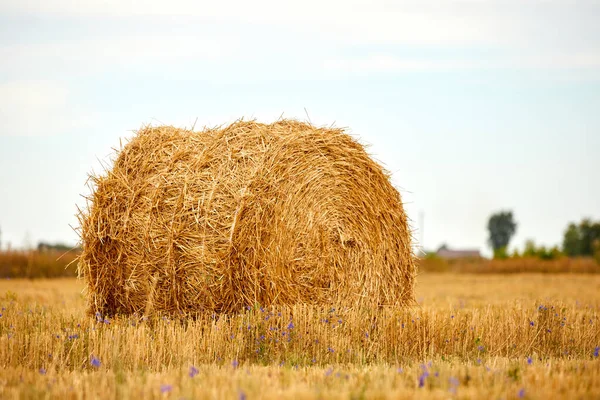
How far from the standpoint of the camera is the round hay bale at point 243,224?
323 inches

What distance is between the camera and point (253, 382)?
5125mm

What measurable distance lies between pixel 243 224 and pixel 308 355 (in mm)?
1741

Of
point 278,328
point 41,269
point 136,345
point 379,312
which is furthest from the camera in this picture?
point 41,269

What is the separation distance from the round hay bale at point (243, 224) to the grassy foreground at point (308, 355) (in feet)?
1.16

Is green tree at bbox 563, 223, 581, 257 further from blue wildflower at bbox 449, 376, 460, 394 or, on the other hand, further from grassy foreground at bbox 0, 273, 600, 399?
blue wildflower at bbox 449, 376, 460, 394

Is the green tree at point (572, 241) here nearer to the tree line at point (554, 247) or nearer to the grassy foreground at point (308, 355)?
the tree line at point (554, 247)

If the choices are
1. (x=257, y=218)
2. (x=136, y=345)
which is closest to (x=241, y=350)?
(x=136, y=345)

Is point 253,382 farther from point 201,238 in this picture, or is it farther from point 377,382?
point 201,238

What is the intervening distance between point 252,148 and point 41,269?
1725cm

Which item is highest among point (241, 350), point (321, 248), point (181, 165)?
point (181, 165)

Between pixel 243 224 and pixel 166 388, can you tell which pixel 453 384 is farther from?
pixel 243 224

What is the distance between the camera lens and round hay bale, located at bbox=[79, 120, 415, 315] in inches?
323

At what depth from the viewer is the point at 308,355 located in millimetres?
Result: 7496

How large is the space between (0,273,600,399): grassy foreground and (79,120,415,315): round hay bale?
0.35m
